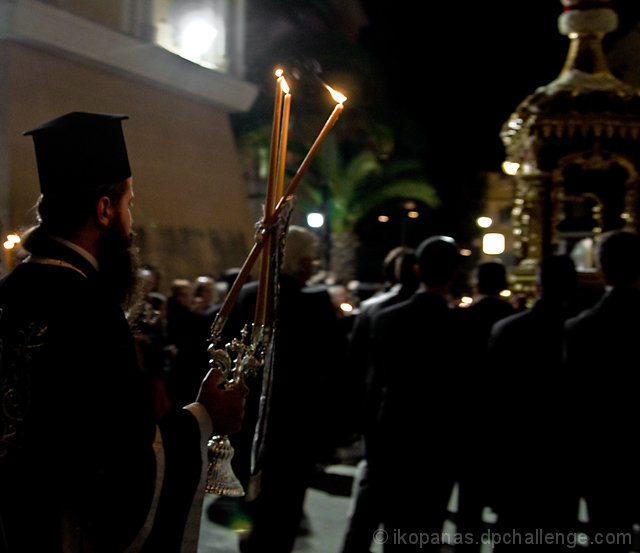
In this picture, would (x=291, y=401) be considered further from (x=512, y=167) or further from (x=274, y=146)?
(x=512, y=167)

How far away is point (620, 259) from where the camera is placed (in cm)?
391

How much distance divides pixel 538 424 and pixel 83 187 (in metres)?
2.70

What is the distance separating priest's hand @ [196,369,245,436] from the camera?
238cm

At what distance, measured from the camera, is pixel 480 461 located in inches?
176

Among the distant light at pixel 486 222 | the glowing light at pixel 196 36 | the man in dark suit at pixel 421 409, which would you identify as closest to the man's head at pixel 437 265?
the man in dark suit at pixel 421 409

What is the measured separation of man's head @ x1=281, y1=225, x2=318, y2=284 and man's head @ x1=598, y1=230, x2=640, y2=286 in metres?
1.48

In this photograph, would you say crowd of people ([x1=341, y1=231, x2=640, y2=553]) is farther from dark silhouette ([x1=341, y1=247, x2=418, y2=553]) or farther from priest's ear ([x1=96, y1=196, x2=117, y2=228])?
priest's ear ([x1=96, y1=196, x2=117, y2=228])

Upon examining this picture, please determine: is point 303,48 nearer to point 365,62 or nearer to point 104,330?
point 365,62

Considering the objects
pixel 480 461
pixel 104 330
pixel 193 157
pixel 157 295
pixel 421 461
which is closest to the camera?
pixel 104 330

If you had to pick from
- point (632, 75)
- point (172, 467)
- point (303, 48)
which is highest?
point (303, 48)

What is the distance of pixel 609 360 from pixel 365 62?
17.5 m

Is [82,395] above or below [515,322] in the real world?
below

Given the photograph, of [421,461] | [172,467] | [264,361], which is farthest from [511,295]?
[172,467]

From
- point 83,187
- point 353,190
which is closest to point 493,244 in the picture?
point 83,187
